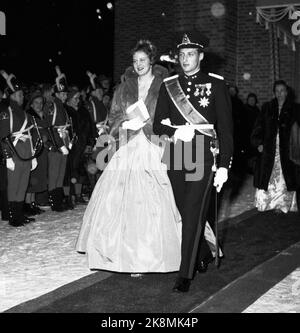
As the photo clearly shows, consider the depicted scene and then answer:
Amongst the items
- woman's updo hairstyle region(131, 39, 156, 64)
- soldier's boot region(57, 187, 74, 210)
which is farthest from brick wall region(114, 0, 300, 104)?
woman's updo hairstyle region(131, 39, 156, 64)

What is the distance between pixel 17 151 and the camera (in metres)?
7.79

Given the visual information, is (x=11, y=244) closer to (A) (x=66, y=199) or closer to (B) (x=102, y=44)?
(A) (x=66, y=199)

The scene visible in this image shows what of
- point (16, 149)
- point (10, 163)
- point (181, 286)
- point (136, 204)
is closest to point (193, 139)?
point (136, 204)

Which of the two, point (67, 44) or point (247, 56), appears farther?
point (67, 44)

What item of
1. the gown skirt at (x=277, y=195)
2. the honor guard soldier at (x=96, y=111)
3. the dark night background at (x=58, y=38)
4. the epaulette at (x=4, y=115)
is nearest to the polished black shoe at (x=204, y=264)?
the epaulette at (x=4, y=115)

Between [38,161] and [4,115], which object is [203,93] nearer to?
[4,115]

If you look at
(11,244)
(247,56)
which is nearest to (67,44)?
(247,56)

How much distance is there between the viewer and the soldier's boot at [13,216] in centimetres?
761

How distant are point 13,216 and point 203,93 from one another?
3611mm

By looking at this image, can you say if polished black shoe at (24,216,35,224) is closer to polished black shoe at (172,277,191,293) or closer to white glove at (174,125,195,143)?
polished black shoe at (172,277,191,293)

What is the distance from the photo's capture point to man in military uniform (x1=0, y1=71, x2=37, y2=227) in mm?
7652

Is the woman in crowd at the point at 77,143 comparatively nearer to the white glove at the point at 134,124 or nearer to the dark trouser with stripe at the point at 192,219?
the white glove at the point at 134,124

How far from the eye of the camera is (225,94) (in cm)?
491
